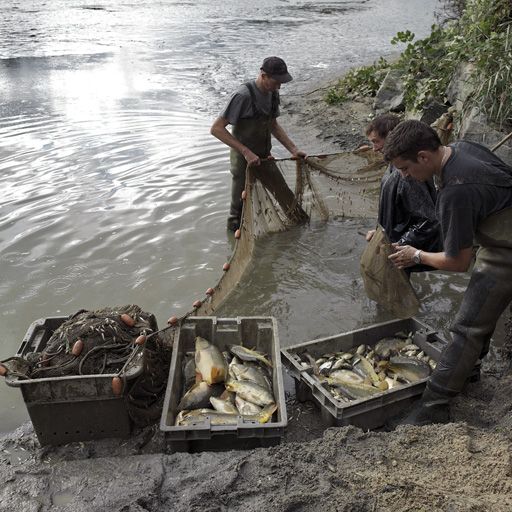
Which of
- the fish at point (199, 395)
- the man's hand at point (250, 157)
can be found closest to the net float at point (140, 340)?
the fish at point (199, 395)

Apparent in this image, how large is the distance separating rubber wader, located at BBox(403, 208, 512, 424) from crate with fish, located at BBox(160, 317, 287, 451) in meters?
1.12

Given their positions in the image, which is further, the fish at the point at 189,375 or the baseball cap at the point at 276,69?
the baseball cap at the point at 276,69

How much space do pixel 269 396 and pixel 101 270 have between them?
3430mm

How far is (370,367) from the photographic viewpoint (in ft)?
13.6

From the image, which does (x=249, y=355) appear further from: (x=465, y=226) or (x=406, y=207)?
(x=406, y=207)

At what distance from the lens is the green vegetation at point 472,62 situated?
6.78 metres

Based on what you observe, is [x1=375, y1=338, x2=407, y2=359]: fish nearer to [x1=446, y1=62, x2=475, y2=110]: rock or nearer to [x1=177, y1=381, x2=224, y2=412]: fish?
[x1=177, y1=381, x2=224, y2=412]: fish

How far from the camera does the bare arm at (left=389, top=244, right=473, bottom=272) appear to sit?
10.9 ft

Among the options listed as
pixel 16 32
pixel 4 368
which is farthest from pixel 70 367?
pixel 16 32

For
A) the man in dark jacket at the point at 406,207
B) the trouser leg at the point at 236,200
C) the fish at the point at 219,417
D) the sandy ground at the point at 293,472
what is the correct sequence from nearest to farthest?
the sandy ground at the point at 293,472 → the fish at the point at 219,417 → the man in dark jacket at the point at 406,207 → the trouser leg at the point at 236,200

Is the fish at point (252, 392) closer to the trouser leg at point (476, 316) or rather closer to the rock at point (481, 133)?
the trouser leg at point (476, 316)

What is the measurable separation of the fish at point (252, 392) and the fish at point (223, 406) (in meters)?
0.11

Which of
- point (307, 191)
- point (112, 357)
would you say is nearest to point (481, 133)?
point (307, 191)

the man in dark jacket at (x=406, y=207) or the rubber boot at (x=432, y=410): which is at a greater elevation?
the man in dark jacket at (x=406, y=207)
